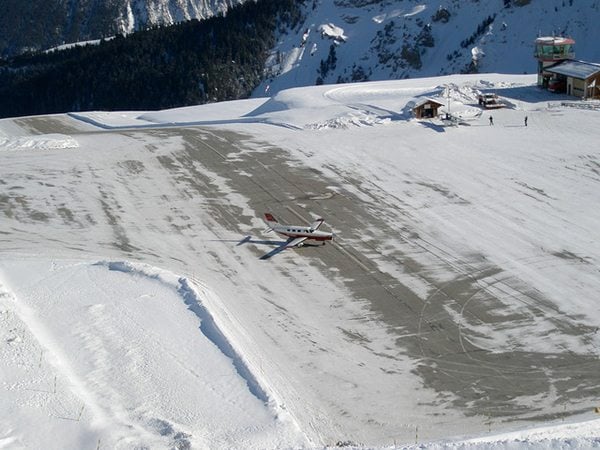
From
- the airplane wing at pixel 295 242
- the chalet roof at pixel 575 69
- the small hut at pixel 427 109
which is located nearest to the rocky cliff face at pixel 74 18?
the chalet roof at pixel 575 69

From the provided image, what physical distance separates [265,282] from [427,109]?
95.1 feet

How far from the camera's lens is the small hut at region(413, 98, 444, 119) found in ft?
192

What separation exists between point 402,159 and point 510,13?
212 ft

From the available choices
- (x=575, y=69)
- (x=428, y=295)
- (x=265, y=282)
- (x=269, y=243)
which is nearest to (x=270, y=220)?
(x=269, y=243)

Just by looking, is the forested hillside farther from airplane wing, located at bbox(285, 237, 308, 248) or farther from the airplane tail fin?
airplane wing, located at bbox(285, 237, 308, 248)

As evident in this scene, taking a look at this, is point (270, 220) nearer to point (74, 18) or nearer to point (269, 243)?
point (269, 243)

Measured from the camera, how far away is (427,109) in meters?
58.7

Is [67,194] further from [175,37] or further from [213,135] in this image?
[175,37]

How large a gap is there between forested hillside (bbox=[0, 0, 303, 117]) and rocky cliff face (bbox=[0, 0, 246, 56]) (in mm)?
59691

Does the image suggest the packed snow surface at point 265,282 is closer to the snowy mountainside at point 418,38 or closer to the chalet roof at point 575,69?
the chalet roof at point 575,69

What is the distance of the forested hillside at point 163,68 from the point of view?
380ft

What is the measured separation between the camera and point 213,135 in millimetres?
57688

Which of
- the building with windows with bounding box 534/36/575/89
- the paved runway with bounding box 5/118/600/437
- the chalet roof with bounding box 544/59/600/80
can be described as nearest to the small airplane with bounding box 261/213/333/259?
the paved runway with bounding box 5/118/600/437

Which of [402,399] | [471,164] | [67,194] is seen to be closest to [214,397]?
[402,399]
